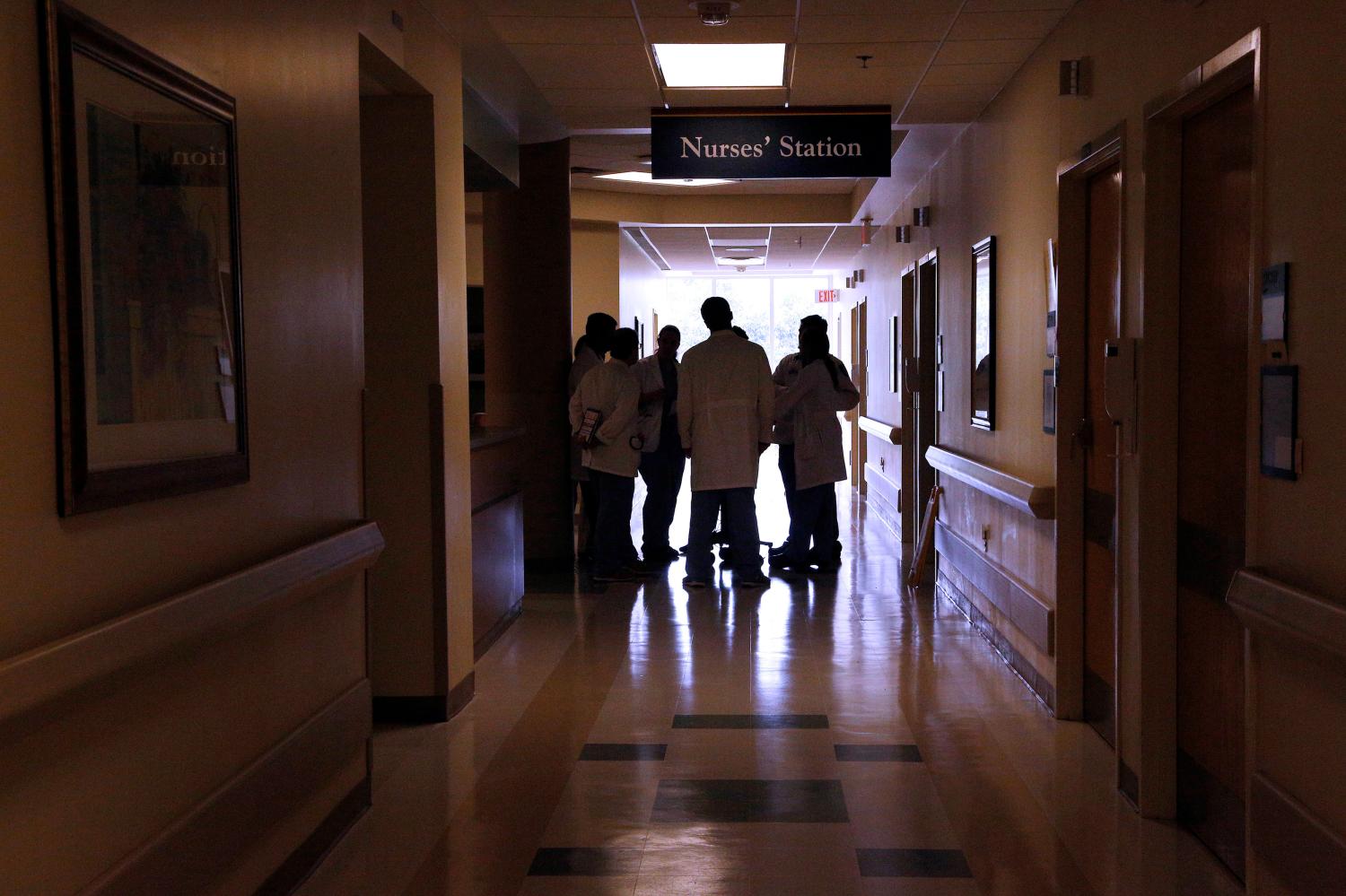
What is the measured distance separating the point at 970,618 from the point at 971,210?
2293mm

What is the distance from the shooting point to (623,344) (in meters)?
8.34

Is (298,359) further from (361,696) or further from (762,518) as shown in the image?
(762,518)

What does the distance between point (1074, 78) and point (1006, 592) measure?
2.42 m

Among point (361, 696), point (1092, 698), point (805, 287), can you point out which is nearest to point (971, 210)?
point (1092, 698)

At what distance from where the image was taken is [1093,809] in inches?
155

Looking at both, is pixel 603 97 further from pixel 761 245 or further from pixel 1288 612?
pixel 761 245

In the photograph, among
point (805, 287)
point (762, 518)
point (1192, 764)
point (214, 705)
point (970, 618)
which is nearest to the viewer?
point (214, 705)

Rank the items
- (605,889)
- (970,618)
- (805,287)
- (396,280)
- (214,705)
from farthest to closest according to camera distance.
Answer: (805,287) < (970,618) < (396,280) < (605,889) < (214,705)

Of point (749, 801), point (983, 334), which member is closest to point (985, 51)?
point (983, 334)

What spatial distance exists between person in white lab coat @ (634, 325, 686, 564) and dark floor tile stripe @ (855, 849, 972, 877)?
17.3ft

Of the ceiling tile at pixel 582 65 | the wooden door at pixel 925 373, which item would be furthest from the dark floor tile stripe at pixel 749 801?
the wooden door at pixel 925 373

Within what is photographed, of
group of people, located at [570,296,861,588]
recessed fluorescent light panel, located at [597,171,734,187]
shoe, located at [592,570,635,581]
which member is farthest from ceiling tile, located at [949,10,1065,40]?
recessed fluorescent light panel, located at [597,171,734,187]

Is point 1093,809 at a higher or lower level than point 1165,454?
lower

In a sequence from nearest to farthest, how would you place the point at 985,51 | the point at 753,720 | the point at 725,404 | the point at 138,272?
the point at 138,272 → the point at 753,720 → the point at 985,51 → the point at 725,404
